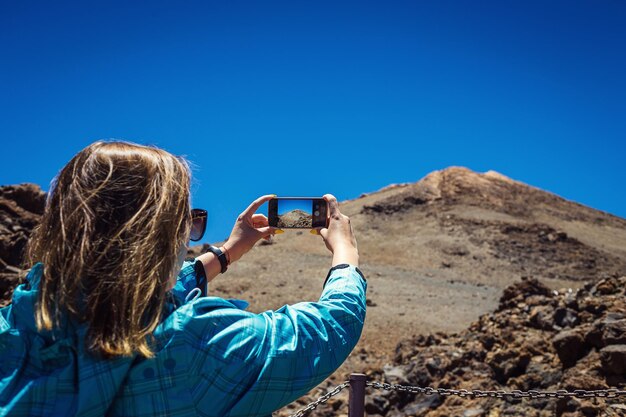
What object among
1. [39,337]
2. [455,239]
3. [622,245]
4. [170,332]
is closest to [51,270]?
[39,337]

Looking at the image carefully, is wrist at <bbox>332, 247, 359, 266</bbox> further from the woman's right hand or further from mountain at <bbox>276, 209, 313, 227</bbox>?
mountain at <bbox>276, 209, 313, 227</bbox>

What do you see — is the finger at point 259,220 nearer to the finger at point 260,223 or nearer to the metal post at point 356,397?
the finger at point 260,223

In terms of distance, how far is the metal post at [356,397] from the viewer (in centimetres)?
416

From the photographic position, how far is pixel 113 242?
1.41 metres

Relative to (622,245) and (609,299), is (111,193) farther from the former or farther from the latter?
(622,245)

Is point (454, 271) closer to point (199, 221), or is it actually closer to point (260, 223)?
point (260, 223)

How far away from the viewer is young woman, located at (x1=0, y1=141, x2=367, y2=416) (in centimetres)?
136

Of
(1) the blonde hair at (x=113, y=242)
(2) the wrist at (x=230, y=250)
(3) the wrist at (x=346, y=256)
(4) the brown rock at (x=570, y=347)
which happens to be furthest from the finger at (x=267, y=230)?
(4) the brown rock at (x=570, y=347)

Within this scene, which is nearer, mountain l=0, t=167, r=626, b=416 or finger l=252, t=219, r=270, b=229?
finger l=252, t=219, r=270, b=229

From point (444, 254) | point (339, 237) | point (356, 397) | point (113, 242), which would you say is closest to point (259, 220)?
point (339, 237)

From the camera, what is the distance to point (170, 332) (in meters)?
1.42

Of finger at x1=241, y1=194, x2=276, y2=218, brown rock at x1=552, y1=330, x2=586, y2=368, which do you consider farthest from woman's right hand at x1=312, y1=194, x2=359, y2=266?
brown rock at x1=552, y1=330, x2=586, y2=368

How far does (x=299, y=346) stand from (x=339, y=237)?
1.82 ft

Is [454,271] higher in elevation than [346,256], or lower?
higher
